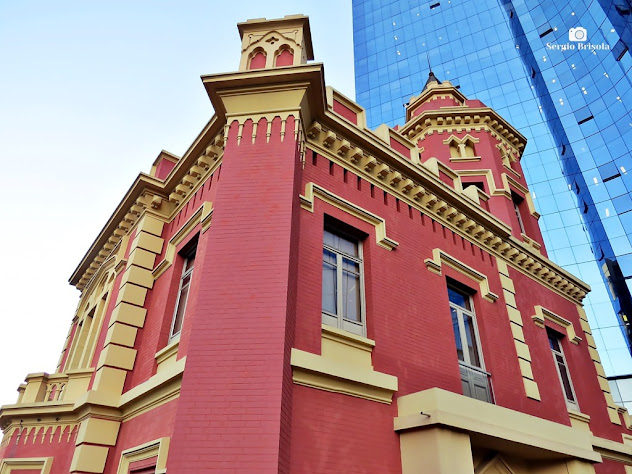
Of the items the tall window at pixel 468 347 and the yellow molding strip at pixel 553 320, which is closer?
the tall window at pixel 468 347

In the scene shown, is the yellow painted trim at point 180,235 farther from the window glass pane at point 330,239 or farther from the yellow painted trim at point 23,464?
the yellow painted trim at point 23,464

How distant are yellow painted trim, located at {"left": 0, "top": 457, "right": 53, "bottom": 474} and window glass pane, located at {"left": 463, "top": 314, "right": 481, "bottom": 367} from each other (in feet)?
26.7

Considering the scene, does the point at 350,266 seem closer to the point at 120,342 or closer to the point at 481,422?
the point at 481,422

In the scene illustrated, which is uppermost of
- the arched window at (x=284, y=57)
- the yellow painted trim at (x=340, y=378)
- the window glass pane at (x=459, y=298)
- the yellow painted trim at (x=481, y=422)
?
the arched window at (x=284, y=57)

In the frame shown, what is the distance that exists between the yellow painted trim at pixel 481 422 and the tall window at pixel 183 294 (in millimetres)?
3933

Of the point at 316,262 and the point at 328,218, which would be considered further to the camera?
the point at 328,218

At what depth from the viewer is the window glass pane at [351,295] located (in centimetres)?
724

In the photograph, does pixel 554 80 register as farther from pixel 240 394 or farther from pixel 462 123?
pixel 240 394

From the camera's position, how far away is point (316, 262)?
6891mm

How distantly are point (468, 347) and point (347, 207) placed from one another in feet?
12.7

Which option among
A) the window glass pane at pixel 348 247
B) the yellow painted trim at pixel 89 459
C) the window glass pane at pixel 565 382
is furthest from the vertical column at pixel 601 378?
the yellow painted trim at pixel 89 459

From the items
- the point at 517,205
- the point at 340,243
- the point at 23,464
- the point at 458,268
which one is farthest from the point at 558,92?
the point at 23,464

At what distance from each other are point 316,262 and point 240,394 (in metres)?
2.45

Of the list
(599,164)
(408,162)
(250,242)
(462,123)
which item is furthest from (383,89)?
(250,242)
